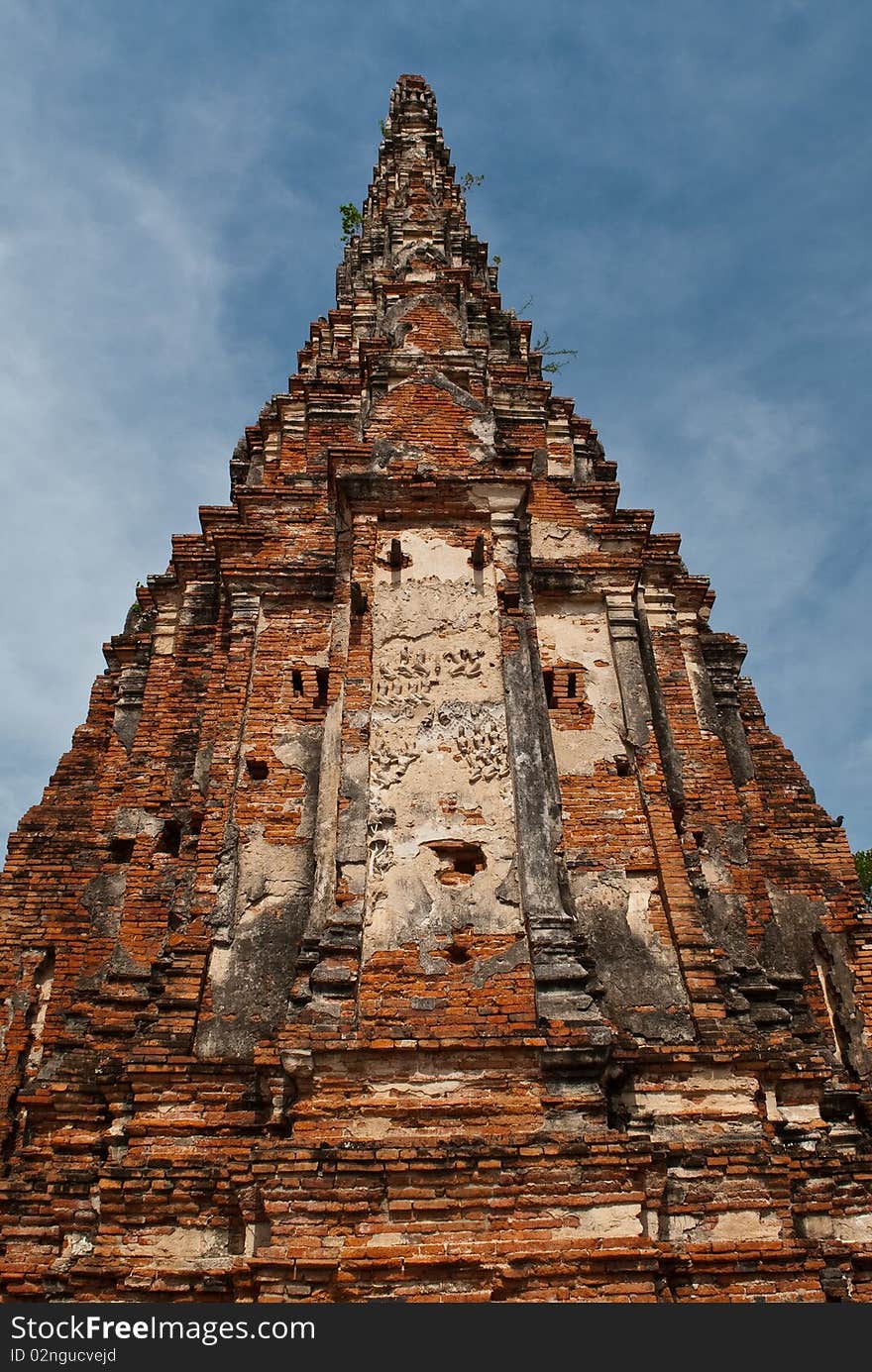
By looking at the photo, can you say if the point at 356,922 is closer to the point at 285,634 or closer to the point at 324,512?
the point at 285,634

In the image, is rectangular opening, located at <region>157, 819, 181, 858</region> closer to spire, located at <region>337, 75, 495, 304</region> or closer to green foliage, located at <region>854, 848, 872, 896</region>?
spire, located at <region>337, 75, 495, 304</region>

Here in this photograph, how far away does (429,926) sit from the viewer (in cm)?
664

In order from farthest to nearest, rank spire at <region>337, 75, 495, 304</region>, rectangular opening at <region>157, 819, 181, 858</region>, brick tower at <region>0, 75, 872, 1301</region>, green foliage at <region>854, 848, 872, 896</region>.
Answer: green foliage at <region>854, 848, 872, 896</region>, spire at <region>337, 75, 495, 304</region>, rectangular opening at <region>157, 819, 181, 858</region>, brick tower at <region>0, 75, 872, 1301</region>

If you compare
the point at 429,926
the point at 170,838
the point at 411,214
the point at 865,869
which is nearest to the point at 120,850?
the point at 170,838

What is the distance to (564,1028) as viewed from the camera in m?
6.16

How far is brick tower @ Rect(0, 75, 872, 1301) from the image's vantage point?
18.7 feet

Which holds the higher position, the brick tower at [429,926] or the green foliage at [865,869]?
the green foliage at [865,869]

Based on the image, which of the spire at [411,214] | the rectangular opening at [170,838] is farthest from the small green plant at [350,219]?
the rectangular opening at [170,838]

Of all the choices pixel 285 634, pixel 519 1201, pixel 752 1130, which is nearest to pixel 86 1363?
pixel 519 1201

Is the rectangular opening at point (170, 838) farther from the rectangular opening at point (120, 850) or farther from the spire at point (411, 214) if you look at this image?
the spire at point (411, 214)

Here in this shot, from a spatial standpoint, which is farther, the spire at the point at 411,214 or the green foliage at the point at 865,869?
the green foliage at the point at 865,869

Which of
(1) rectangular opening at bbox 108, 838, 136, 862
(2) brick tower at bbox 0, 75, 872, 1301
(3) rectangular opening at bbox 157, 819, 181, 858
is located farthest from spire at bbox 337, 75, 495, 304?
(1) rectangular opening at bbox 108, 838, 136, 862

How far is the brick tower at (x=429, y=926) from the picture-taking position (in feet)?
18.7

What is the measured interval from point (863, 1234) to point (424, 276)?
9.87 m
